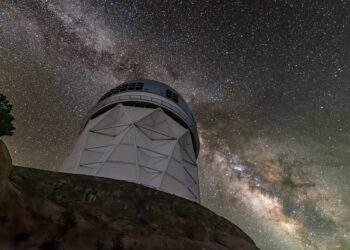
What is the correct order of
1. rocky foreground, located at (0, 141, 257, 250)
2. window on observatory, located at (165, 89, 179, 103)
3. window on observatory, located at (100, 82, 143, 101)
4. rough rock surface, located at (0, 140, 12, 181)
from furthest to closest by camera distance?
window on observatory, located at (165, 89, 179, 103) < window on observatory, located at (100, 82, 143, 101) < rocky foreground, located at (0, 141, 257, 250) < rough rock surface, located at (0, 140, 12, 181)

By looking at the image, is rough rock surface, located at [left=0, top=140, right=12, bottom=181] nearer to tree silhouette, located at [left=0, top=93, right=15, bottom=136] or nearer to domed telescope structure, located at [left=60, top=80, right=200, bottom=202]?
tree silhouette, located at [left=0, top=93, right=15, bottom=136]

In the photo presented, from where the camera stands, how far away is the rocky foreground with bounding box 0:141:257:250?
24.4 ft

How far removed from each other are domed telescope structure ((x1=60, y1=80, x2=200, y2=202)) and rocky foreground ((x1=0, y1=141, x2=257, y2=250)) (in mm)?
10812

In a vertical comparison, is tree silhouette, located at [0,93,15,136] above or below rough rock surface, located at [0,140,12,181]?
above

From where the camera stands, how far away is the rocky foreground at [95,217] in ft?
24.4

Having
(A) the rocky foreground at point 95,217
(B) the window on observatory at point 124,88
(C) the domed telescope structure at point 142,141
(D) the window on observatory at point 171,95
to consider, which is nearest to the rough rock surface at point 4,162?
(A) the rocky foreground at point 95,217

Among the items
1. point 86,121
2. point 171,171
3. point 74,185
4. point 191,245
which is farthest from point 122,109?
point 191,245

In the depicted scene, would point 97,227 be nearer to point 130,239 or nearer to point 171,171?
point 130,239

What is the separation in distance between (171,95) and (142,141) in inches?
259

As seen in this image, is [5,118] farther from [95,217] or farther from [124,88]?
[124,88]

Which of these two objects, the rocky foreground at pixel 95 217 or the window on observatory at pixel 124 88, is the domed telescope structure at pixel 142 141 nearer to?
the window on observatory at pixel 124 88

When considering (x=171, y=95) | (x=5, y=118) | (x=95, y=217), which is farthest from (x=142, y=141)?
(x=5, y=118)

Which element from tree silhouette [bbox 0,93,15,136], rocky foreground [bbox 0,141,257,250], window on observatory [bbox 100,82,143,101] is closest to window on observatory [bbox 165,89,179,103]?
window on observatory [bbox 100,82,143,101]

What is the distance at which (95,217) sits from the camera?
359 inches
